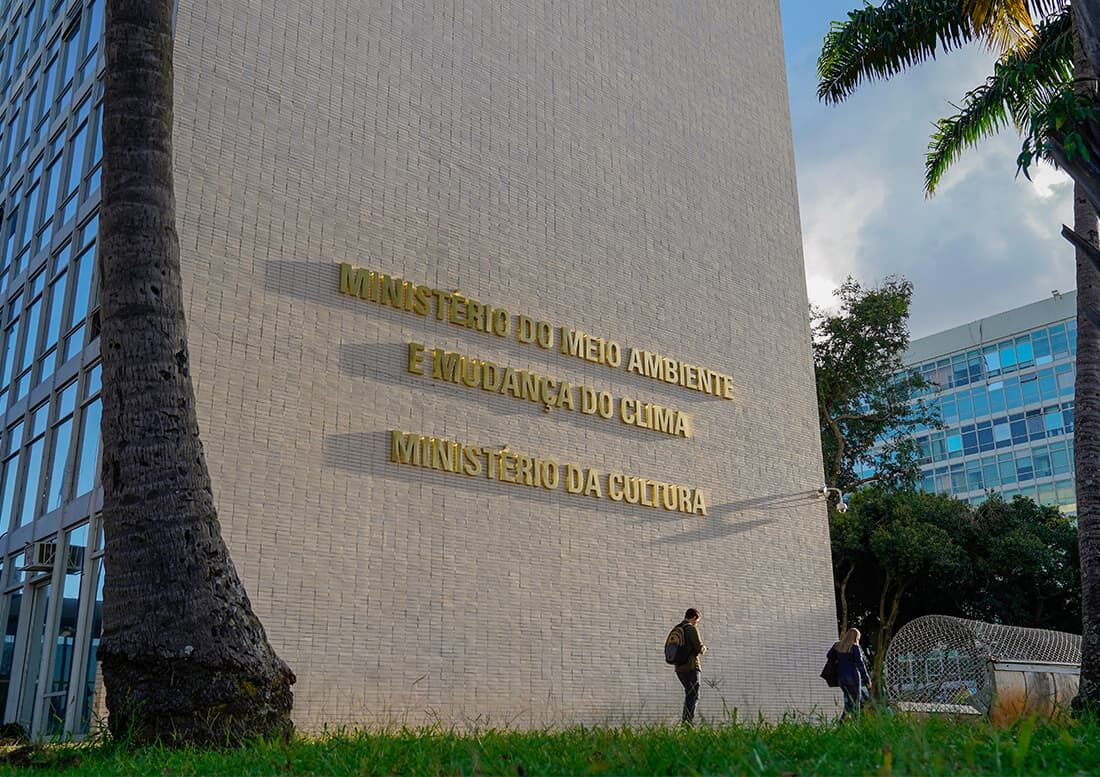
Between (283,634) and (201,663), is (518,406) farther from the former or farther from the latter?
(201,663)

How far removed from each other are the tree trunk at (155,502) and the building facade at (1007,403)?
55.5 metres

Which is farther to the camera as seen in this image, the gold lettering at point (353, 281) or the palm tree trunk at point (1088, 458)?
the gold lettering at point (353, 281)

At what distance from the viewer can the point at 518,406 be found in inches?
612

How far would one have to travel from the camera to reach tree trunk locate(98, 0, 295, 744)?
7.92 m

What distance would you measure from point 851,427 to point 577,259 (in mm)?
18033

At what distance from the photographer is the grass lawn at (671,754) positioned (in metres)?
4.36

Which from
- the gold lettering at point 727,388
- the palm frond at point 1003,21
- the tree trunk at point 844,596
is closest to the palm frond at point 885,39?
the palm frond at point 1003,21

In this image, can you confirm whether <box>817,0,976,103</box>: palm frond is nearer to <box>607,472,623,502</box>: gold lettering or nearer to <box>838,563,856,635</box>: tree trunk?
<box>607,472,623,502</box>: gold lettering

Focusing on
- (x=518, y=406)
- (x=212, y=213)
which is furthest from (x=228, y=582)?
(x=518, y=406)

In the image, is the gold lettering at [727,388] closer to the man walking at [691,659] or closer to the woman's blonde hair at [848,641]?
the woman's blonde hair at [848,641]

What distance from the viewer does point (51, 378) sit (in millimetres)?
16375

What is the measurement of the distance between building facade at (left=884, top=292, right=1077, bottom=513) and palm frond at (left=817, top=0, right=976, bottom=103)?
41.4 m

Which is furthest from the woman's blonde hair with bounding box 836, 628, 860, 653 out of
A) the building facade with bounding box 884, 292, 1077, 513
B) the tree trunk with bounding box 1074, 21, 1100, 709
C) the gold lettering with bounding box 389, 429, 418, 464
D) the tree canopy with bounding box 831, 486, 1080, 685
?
the building facade with bounding box 884, 292, 1077, 513

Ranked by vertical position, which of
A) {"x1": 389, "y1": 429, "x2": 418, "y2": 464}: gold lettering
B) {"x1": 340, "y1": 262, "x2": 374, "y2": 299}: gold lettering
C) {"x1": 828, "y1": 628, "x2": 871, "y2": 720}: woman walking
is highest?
{"x1": 340, "y1": 262, "x2": 374, "y2": 299}: gold lettering
